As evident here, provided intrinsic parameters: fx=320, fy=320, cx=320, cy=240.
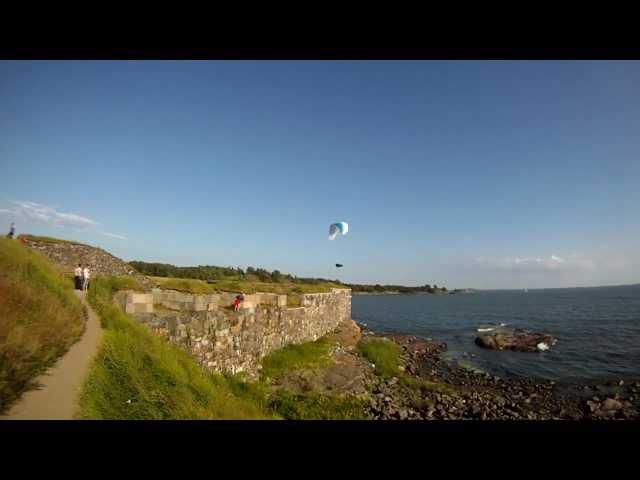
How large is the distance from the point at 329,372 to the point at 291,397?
4015 mm

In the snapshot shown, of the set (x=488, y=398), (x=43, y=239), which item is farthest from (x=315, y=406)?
(x=43, y=239)

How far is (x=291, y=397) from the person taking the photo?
1130 centimetres

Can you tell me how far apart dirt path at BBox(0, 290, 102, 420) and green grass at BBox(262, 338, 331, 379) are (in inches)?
301

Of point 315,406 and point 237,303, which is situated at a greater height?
point 237,303

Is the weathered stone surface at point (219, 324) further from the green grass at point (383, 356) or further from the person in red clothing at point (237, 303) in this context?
the green grass at point (383, 356)

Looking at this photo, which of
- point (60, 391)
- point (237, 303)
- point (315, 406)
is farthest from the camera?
point (237, 303)

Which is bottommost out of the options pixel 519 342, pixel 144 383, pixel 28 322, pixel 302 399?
pixel 519 342

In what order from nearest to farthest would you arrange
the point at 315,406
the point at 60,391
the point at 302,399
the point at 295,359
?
1. the point at 60,391
2. the point at 315,406
3. the point at 302,399
4. the point at 295,359

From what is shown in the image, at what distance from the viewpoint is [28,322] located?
6199 mm

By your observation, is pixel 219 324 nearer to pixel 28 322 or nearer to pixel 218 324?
pixel 218 324

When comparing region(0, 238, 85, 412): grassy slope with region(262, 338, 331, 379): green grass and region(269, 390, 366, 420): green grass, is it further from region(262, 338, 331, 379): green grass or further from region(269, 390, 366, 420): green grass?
region(262, 338, 331, 379): green grass

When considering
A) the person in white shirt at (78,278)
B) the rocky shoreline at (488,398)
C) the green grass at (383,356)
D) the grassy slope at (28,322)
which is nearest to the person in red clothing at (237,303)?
the grassy slope at (28,322)

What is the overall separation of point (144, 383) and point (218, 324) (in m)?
4.56
